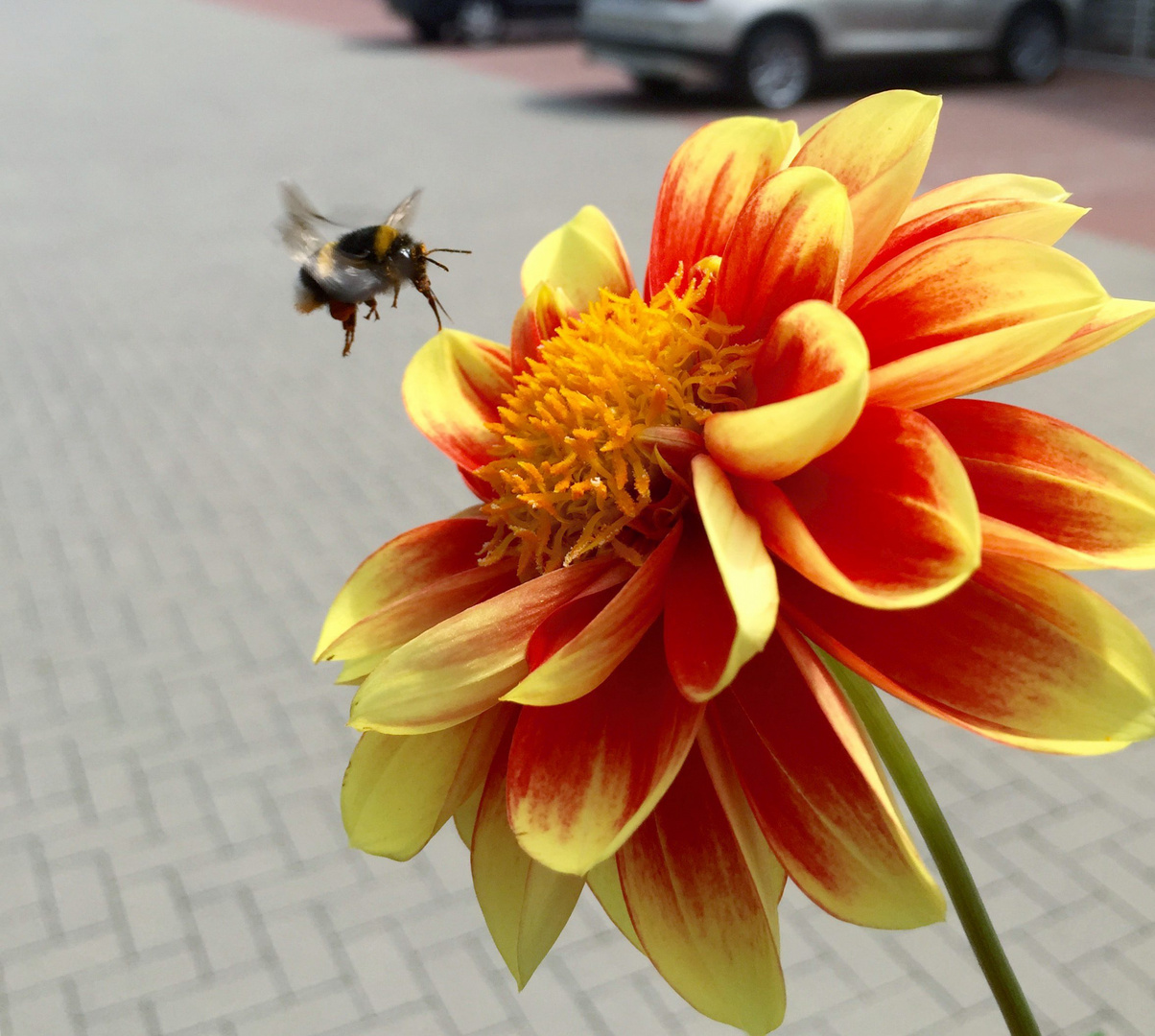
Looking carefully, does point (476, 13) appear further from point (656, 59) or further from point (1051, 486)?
point (1051, 486)

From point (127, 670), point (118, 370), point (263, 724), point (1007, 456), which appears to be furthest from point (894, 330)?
point (118, 370)

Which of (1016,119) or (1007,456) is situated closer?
(1007,456)

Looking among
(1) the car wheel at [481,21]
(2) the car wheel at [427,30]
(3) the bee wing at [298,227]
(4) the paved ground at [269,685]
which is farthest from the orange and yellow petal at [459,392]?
(2) the car wheel at [427,30]

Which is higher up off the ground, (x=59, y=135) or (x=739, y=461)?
(x=739, y=461)

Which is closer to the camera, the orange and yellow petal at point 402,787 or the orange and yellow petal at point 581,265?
the orange and yellow petal at point 402,787

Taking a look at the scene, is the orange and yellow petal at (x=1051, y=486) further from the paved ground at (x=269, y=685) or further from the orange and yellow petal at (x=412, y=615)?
the paved ground at (x=269, y=685)

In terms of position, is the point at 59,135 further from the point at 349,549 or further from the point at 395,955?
the point at 395,955

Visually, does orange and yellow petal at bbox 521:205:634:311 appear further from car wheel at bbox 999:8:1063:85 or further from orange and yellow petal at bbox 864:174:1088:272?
car wheel at bbox 999:8:1063:85
